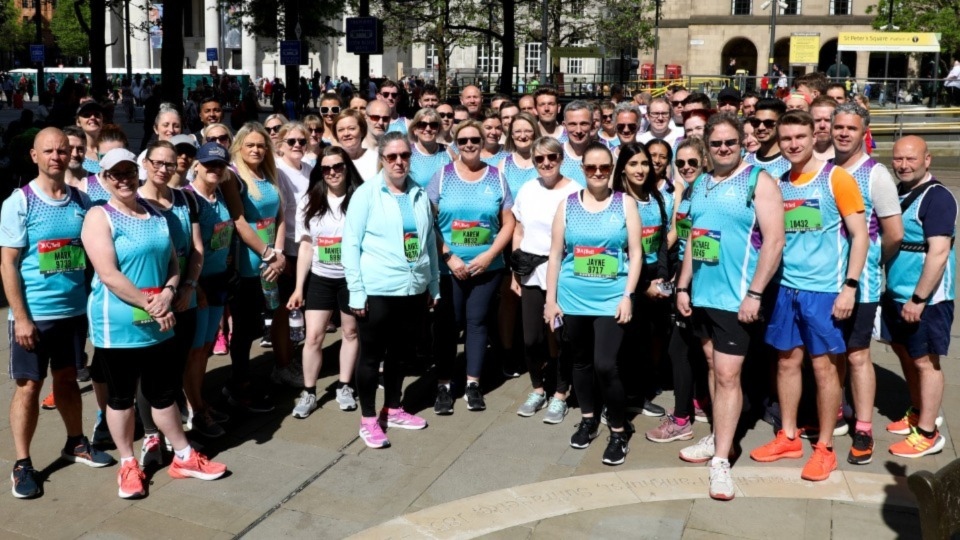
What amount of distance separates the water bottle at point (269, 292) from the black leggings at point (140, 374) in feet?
4.78

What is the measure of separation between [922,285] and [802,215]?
897 millimetres

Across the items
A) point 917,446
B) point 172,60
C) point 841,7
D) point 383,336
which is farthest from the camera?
point 841,7

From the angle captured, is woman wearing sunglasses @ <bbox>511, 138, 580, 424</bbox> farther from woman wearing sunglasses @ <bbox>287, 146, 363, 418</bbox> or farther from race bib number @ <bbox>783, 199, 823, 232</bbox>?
race bib number @ <bbox>783, 199, 823, 232</bbox>

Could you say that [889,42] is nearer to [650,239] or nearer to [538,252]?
[650,239]

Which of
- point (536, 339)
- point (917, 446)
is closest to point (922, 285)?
point (917, 446)

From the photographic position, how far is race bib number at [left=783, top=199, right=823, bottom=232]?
5.73 m

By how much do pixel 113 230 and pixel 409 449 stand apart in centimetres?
229

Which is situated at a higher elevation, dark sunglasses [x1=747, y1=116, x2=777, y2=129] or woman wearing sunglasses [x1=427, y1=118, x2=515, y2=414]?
dark sunglasses [x1=747, y1=116, x2=777, y2=129]

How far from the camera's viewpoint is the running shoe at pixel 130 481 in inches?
219

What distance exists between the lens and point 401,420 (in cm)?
682

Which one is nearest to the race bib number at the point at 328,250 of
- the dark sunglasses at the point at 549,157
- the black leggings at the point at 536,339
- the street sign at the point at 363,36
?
the black leggings at the point at 536,339

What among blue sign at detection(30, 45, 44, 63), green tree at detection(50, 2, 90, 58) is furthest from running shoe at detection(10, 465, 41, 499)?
green tree at detection(50, 2, 90, 58)

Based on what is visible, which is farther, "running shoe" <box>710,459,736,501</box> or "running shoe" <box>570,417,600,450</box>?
"running shoe" <box>570,417,600,450</box>

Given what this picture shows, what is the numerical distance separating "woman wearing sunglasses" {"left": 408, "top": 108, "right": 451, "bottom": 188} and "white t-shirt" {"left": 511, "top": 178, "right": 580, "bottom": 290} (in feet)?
3.77
